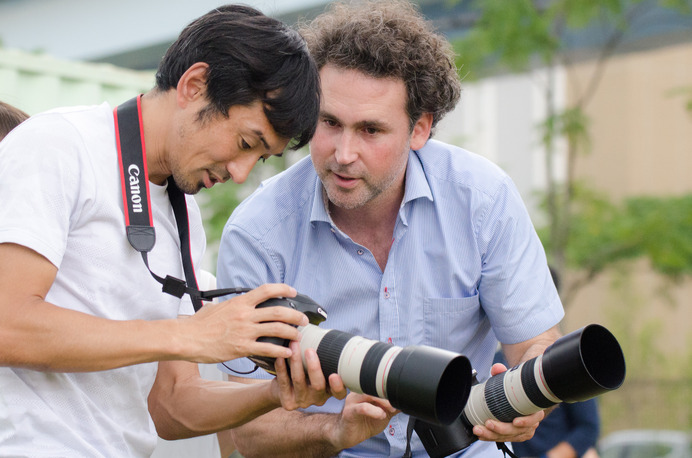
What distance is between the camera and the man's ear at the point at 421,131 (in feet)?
10.2

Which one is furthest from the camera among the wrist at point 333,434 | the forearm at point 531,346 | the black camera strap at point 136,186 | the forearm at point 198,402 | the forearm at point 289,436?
the forearm at point 531,346

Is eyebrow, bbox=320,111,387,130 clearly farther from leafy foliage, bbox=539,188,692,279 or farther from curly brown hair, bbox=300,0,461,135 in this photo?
leafy foliage, bbox=539,188,692,279

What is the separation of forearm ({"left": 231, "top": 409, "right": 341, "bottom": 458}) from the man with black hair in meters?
0.35

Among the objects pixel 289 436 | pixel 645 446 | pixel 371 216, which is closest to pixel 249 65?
pixel 371 216

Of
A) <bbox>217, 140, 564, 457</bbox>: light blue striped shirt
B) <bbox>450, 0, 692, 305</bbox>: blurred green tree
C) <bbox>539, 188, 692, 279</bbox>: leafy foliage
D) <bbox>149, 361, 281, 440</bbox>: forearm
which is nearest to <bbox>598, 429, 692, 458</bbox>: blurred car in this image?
<bbox>450, 0, 692, 305</bbox>: blurred green tree

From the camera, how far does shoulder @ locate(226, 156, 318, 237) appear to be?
2922 millimetres

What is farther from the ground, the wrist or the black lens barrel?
the black lens barrel

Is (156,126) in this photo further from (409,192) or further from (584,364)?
(584,364)

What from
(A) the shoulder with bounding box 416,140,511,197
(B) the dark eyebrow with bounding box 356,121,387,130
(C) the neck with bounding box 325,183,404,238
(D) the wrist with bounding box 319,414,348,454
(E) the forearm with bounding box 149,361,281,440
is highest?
(B) the dark eyebrow with bounding box 356,121,387,130

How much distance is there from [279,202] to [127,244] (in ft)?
3.14

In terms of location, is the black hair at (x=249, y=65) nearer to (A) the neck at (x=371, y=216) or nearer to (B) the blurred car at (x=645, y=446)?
(A) the neck at (x=371, y=216)

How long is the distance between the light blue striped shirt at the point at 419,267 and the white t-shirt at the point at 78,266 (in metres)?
0.70

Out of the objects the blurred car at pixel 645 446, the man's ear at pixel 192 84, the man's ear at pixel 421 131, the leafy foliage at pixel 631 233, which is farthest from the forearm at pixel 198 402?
the blurred car at pixel 645 446

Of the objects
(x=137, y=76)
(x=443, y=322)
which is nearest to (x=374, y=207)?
(x=443, y=322)
